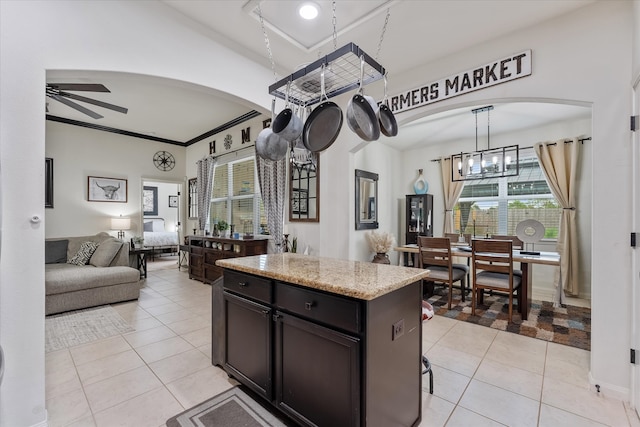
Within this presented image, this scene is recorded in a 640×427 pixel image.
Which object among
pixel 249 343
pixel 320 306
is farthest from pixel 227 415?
pixel 320 306

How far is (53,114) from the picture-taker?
5.28 metres

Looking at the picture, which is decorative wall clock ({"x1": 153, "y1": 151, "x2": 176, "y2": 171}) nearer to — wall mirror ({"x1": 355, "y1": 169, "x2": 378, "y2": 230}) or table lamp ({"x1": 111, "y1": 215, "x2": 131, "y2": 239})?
table lamp ({"x1": 111, "y1": 215, "x2": 131, "y2": 239})

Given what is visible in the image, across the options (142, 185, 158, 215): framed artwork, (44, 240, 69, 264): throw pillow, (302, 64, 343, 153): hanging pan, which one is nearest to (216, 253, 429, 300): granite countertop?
(302, 64, 343, 153): hanging pan

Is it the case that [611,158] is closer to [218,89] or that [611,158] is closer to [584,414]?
[584,414]

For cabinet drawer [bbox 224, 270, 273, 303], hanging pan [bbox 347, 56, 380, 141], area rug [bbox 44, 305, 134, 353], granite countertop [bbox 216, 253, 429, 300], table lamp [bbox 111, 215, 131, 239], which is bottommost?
area rug [bbox 44, 305, 134, 353]

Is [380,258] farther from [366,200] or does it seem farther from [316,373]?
[316,373]

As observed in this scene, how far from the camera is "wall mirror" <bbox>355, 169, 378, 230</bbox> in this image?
4.52 metres

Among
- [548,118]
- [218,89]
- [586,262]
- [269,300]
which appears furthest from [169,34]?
[586,262]

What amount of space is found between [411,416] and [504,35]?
3.08 metres

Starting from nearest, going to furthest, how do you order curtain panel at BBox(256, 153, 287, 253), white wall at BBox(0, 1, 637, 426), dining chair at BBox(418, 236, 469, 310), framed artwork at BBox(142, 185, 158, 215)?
1. white wall at BBox(0, 1, 637, 426)
2. dining chair at BBox(418, 236, 469, 310)
3. curtain panel at BBox(256, 153, 287, 253)
4. framed artwork at BBox(142, 185, 158, 215)

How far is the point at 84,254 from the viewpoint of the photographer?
4652 mm

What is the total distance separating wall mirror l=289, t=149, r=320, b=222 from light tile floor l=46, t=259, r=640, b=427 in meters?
1.87

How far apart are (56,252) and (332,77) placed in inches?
216

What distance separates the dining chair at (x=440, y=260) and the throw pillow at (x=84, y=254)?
526 cm
